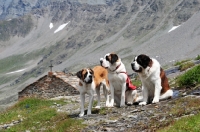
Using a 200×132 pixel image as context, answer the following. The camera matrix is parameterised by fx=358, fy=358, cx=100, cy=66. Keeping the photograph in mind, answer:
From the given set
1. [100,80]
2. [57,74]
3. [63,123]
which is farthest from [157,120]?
[57,74]

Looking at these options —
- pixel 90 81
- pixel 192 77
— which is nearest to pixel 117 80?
pixel 90 81

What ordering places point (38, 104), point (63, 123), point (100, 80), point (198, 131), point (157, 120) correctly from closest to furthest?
point (198, 131)
point (157, 120)
point (63, 123)
point (100, 80)
point (38, 104)

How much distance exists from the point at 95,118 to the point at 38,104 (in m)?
13.9

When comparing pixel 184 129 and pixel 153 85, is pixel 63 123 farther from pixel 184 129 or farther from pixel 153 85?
pixel 184 129

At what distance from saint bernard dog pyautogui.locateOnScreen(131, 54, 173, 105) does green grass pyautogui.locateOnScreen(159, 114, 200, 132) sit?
4381mm

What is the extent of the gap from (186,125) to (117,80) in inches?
240

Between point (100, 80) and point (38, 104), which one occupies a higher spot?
point (100, 80)

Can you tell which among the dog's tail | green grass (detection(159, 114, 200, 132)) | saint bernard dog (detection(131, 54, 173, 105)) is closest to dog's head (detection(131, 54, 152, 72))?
saint bernard dog (detection(131, 54, 173, 105))

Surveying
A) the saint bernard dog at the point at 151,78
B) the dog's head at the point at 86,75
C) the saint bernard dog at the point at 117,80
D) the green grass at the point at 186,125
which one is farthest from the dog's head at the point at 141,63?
the green grass at the point at 186,125

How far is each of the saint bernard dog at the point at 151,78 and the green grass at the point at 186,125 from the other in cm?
438

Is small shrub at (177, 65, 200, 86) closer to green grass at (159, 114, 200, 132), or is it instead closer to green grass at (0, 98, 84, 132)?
green grass at (0, 98, 84, 132)

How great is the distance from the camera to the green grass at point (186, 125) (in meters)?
9.48

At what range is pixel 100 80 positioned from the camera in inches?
648

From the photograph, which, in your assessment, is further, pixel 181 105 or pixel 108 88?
pixel 108 88
